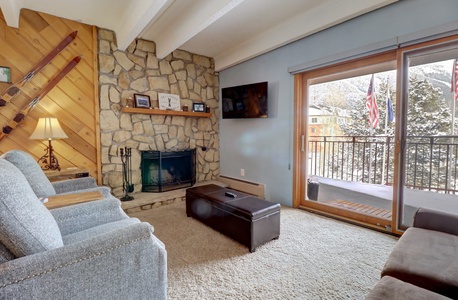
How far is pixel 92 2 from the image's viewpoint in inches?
104

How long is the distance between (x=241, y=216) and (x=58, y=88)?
117 inches

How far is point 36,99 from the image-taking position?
2.82 m

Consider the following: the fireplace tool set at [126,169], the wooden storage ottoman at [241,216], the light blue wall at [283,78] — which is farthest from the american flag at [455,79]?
the fireplace tool set at [126,169]

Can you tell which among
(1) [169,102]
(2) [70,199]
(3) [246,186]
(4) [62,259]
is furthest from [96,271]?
(1) [169,102]

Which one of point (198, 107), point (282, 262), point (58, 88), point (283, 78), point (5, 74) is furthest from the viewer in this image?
point (198, 107)

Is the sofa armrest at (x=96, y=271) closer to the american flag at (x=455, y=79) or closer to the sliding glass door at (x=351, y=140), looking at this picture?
the sliding glass door at (x=351, y=140)

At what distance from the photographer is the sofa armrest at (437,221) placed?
1.47m

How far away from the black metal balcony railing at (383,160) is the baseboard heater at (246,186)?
97 cm

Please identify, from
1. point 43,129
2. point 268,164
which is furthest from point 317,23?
point 43,129

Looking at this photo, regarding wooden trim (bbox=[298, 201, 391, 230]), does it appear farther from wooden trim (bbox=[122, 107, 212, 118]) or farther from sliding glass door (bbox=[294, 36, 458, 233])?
wooden trim (bbox=[122, 107, 212, 118])

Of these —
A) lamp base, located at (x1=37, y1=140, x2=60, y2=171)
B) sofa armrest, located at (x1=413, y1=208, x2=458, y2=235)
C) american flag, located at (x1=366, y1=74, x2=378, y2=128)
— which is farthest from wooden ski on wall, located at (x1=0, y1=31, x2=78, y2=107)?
american flag, located at (x1=366, y1=74, x2=378, y2=128)

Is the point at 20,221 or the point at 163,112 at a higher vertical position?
the point at 163,112

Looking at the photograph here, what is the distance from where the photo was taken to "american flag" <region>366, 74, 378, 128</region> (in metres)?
3.99

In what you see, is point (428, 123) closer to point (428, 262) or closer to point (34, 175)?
point (428, 262)
